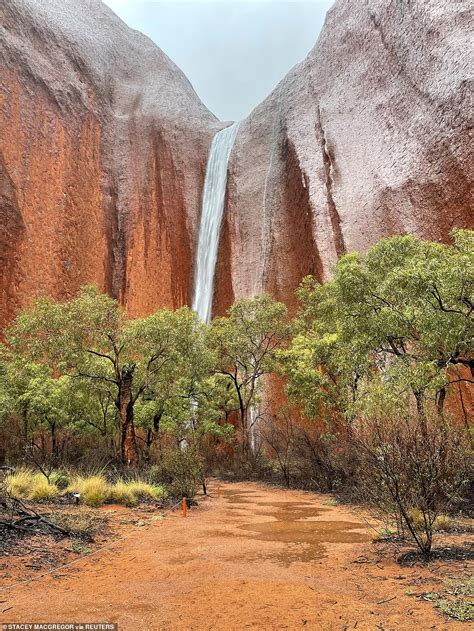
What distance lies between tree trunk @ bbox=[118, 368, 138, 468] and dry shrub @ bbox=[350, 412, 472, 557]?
9973 millimetres

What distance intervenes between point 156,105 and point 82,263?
63.1 ft

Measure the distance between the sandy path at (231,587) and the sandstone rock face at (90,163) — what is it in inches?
921

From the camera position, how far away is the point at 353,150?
96.9 ft

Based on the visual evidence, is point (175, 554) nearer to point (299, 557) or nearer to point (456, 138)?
point (299, 557)

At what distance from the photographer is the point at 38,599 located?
177 inches

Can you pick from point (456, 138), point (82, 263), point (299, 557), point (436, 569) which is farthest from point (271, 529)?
point (82, 263)

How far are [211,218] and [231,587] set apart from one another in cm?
3480

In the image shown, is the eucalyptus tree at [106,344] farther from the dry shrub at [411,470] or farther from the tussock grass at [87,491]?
the dry shrub at [411,470]

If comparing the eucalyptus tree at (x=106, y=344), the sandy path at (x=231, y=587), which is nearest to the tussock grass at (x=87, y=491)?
Answer: the sandy path at (x=231, y=587)

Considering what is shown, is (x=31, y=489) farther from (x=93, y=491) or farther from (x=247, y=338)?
(x=247, y=338)

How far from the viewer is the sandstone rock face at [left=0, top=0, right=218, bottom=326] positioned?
29859mm

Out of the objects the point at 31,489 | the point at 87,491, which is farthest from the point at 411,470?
the point at 31,489

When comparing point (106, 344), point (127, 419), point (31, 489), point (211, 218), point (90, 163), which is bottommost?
point (31, 489)

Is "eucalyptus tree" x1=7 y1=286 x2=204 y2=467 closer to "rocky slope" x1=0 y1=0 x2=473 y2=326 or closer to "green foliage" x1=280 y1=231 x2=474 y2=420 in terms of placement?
"green foliage" x1=280 y1=231 x2=474 y2=420
